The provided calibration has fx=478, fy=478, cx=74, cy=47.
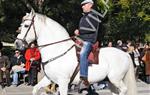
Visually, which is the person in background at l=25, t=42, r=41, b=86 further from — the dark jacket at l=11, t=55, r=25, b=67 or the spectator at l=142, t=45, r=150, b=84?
the spectator at l=142, t=45, r=150, b=84

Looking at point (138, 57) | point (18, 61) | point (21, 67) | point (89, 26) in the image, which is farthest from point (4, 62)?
point (89, 26)

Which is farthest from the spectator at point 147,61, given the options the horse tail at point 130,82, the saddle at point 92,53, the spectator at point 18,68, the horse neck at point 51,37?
the horse neck at point 51,37

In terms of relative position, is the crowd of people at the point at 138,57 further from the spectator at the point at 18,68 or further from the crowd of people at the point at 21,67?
the spectator at the point at 18,68

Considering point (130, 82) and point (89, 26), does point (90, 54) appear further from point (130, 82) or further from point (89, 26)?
point (130, 82)

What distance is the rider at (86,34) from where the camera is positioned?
10461mm

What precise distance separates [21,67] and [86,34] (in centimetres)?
946

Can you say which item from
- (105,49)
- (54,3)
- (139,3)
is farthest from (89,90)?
(139,3)

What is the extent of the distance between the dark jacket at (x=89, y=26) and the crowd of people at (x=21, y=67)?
738 cm

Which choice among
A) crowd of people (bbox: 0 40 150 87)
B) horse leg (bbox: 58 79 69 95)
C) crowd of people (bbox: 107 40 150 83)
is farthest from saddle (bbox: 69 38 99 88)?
crowd of people (bbox: 107 40 150 83)

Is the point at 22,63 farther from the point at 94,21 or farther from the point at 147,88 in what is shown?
the point at 94,21

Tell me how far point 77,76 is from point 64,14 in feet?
55.1

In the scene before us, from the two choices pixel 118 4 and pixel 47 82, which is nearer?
pixel 47 82

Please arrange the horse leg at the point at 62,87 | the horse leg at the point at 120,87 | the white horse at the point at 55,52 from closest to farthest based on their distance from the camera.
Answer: the horse leg at the point at 62,87, the white horse at the point at 55,52, the horse leg at the point at 120,87

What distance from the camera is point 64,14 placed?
1069 inches
